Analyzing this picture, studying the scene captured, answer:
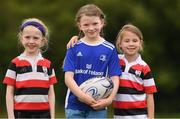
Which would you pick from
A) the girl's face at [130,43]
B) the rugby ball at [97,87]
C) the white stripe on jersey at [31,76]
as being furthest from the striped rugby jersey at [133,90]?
the white stripe on jersey at [31,76]

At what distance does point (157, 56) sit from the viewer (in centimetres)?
1819

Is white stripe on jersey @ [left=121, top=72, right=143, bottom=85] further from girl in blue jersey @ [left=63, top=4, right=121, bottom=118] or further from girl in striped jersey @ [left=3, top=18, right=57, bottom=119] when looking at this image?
girl in striped jersey @ [left=3, top=18, right=57, bottom=119]

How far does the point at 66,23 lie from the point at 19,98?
1149 centimetres

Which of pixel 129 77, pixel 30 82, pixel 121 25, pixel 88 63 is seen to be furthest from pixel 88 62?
pixel 121 25

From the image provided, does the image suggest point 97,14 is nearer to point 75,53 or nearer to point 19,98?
point 75,53

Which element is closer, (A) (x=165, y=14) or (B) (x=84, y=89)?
(B) (x=84, y=89)

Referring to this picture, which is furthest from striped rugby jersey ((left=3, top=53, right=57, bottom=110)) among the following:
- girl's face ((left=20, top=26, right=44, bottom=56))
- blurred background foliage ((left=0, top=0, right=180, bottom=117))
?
blurred background foliage ((left=0, top=0, right=180, bottom=117))

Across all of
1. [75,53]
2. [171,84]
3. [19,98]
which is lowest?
[171,84]

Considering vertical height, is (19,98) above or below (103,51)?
below

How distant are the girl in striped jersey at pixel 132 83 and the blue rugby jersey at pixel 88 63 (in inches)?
8.5

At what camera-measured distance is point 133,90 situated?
283 inches

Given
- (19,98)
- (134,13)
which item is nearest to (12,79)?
(19,98)

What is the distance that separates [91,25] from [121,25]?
1105 centimetres

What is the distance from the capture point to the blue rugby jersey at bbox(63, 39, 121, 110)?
6.98 m
